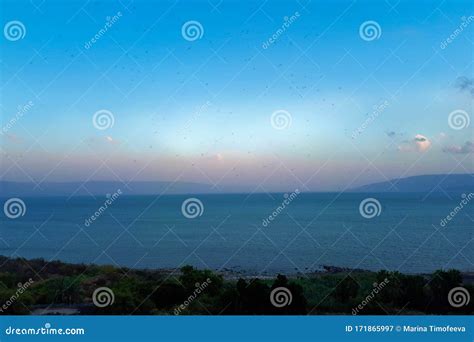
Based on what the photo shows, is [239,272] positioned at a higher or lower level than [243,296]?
higher

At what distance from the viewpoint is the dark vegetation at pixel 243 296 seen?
940cm

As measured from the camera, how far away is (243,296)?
30.8 ft

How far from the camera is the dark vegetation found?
940 centimetres

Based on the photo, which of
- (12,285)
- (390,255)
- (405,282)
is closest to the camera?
(405,282)

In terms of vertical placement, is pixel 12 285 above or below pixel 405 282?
below

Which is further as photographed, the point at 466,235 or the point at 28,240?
the point at 466,235

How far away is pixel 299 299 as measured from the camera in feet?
30.8

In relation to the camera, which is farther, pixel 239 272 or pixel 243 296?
pixel 239 272

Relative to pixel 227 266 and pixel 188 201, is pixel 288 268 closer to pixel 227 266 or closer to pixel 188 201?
pixel 227 266

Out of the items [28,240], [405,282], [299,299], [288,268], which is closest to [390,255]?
[288,268]

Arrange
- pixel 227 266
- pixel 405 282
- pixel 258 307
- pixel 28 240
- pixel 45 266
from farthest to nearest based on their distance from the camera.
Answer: pixel 28 240
pixel 227 266
pixel 45 266
pixel 405 282
pixel 258 307

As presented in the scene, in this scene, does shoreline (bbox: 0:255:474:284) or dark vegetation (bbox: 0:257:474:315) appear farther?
shoreline (bbox: 0:255:474:284)

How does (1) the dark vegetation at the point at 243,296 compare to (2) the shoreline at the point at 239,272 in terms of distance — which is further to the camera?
(2) the shoreline at the point at 239,272

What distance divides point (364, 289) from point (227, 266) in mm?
5443
